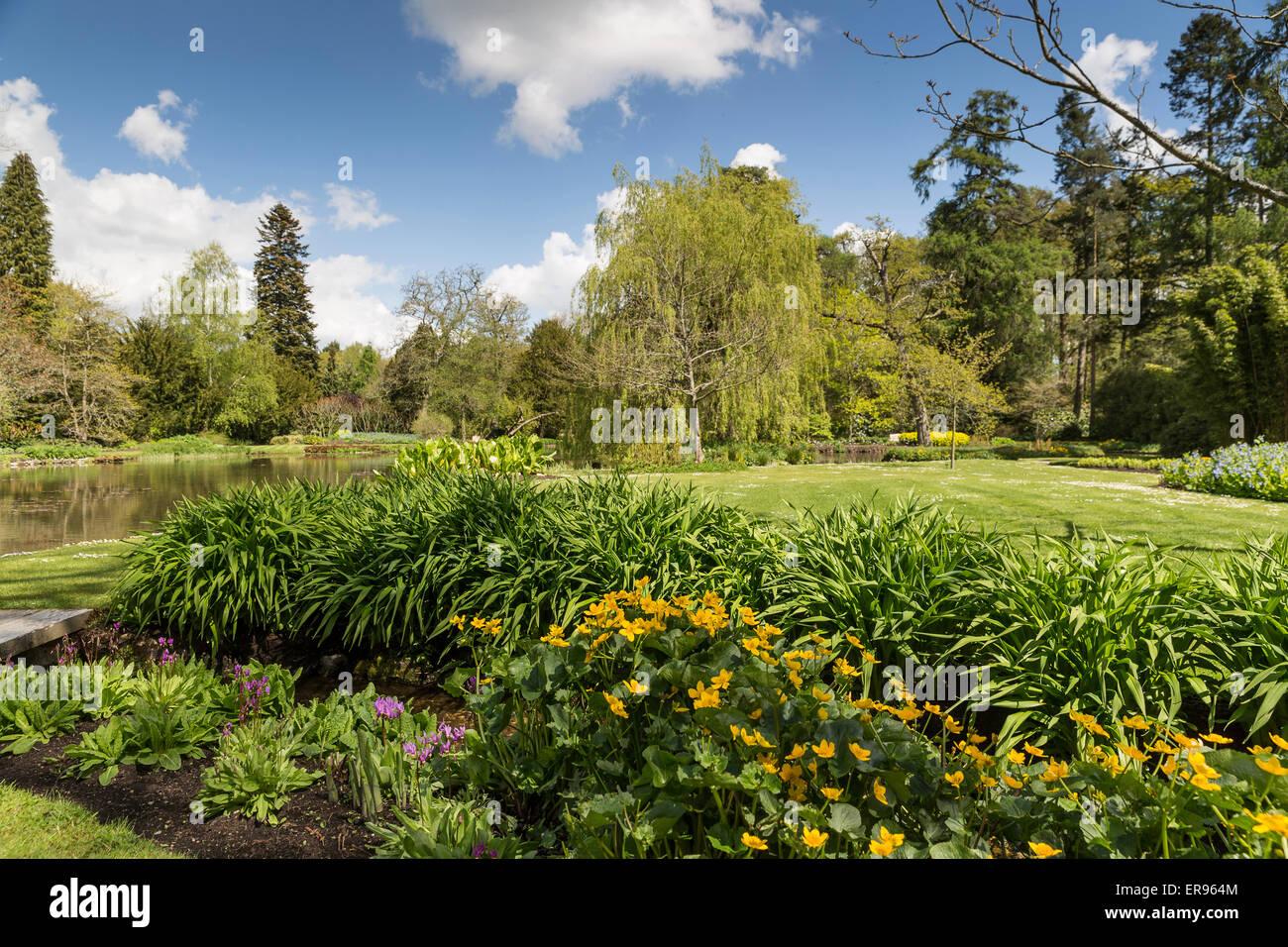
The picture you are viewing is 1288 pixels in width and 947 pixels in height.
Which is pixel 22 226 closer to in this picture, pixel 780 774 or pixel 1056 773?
pixel 780 774

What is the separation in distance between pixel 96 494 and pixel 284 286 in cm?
4037

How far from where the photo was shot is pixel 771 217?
61.1ft

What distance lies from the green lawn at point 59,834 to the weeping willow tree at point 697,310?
14.2 meters

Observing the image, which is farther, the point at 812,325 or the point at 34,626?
the point at 812,325

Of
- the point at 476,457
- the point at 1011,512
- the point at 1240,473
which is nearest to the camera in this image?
the point at 1011,512

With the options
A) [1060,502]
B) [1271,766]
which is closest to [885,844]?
[1271,766]

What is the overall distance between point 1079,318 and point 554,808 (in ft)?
127

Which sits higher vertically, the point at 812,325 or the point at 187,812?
the point at 812,325

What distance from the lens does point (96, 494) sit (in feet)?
38.7

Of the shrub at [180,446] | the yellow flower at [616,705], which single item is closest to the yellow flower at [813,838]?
the yellow flower at [616,705]

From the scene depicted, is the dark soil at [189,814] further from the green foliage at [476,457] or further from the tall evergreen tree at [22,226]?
the tall evergreen tree at [22,226]

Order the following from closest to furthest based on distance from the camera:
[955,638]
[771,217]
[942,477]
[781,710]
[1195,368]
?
[781,710] < [955,638] < [942,477] < [1195,368] < [771,217]

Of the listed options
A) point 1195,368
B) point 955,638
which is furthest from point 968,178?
point 955,638
